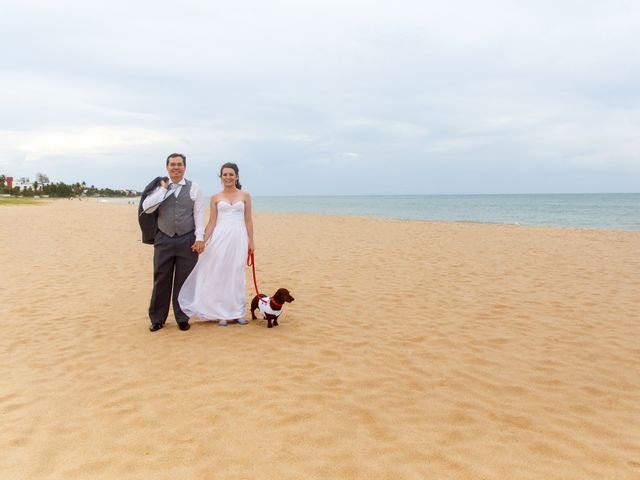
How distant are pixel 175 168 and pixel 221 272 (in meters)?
1.50

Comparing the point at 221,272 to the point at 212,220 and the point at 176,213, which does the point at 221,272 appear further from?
the point at 176,213

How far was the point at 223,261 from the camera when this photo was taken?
6.01m

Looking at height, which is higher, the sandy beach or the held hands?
the held hands

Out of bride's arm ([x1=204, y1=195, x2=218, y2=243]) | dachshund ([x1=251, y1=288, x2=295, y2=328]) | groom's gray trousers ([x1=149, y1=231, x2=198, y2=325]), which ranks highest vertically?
bride's arm ([x1=204, y1=195, x2=218, y2=243])

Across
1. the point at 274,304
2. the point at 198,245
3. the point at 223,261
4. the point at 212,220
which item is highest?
the point at 212,220

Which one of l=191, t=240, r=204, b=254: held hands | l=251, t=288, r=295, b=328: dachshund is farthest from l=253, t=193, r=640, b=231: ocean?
l=191, t=240, r=204, b=254: held hands

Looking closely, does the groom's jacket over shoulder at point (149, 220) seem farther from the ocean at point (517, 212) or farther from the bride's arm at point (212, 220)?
the ocean at point (517, 212)

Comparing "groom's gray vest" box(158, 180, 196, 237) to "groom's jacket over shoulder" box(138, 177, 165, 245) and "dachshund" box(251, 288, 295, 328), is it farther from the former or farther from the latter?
"dachshund" box(251, 288, 295, 328)

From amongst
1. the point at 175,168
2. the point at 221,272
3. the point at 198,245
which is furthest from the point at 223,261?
the point at 175,168

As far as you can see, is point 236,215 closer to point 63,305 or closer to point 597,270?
point 63,305

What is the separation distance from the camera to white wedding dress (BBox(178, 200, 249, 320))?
236 inches

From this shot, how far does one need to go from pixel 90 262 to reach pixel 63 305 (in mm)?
4751

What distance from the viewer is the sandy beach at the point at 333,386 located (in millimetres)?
3068

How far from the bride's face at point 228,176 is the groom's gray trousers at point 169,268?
32.0 inches
